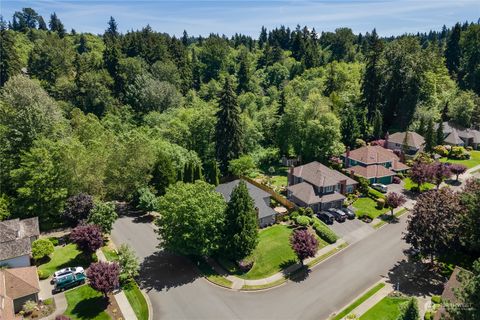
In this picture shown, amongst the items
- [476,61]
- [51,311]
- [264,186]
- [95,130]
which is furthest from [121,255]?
[476,61]

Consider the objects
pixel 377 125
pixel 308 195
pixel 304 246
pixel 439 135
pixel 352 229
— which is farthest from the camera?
pixel 377 125

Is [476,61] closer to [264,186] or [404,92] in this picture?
[404,92]

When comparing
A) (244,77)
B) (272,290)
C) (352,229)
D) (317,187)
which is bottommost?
(272,290)

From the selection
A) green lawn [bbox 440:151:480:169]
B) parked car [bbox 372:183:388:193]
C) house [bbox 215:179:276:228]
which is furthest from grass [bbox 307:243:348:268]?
green lawn [bbox 440:151:480:169]

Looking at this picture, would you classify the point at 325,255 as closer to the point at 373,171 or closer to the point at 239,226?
the point at 239,226

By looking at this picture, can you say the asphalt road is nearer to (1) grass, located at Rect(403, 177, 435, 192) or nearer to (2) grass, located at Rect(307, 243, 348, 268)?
(2) grass, located at Rect(307, 243, 348, 268)

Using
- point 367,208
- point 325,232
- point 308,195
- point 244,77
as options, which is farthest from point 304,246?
point 244,77

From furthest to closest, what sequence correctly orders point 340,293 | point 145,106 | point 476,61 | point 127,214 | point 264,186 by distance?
1. point 476,61
2. point 145,106
3. point 264,186
4. point 127,214
5. point 340,293
